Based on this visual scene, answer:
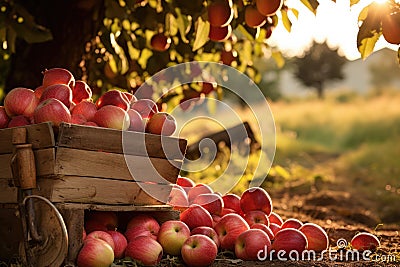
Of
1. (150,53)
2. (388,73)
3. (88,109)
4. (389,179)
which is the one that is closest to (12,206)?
(88,109)

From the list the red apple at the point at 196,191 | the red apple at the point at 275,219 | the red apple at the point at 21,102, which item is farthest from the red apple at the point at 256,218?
the red apple at the point at 21,102

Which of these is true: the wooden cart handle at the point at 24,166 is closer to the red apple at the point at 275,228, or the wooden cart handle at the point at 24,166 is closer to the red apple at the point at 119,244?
the red apple at the point at 119,244

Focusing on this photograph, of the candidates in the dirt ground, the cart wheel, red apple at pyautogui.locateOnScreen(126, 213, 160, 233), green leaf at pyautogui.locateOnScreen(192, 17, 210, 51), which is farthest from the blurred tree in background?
the cart wheel

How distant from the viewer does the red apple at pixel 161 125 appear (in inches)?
114

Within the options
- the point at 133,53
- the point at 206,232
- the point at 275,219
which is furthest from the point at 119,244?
the point at 133,53

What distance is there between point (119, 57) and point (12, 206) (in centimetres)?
192

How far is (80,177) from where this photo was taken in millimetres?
2650

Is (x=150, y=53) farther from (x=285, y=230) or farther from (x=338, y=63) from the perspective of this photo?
(x=338, y=63)

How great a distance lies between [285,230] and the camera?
2947 millimetres

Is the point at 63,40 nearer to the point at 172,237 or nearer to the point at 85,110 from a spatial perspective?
the point at 85,110

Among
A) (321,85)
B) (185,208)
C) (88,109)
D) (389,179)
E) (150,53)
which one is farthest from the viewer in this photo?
(321,85)

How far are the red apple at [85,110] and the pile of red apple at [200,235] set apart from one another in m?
0.42

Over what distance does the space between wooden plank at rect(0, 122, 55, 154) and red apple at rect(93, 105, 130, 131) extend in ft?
0.88

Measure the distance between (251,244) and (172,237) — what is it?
329mm
